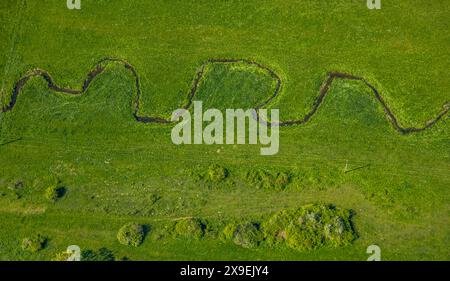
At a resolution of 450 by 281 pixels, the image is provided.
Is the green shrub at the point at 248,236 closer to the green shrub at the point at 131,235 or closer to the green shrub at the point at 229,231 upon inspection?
the green shrub at the point at 229,231

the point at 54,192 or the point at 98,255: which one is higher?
the point at 54,192

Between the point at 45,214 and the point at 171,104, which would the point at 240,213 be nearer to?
the point at 171,104

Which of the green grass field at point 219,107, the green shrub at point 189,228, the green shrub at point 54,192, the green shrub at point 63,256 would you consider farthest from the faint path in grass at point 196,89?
the green shrub at point 63,256

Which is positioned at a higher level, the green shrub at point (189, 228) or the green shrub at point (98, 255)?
the green shrub at point (189, 228)

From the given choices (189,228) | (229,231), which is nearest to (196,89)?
(189,228)

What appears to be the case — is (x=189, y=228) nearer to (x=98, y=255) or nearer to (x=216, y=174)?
(x=216, y=174)
